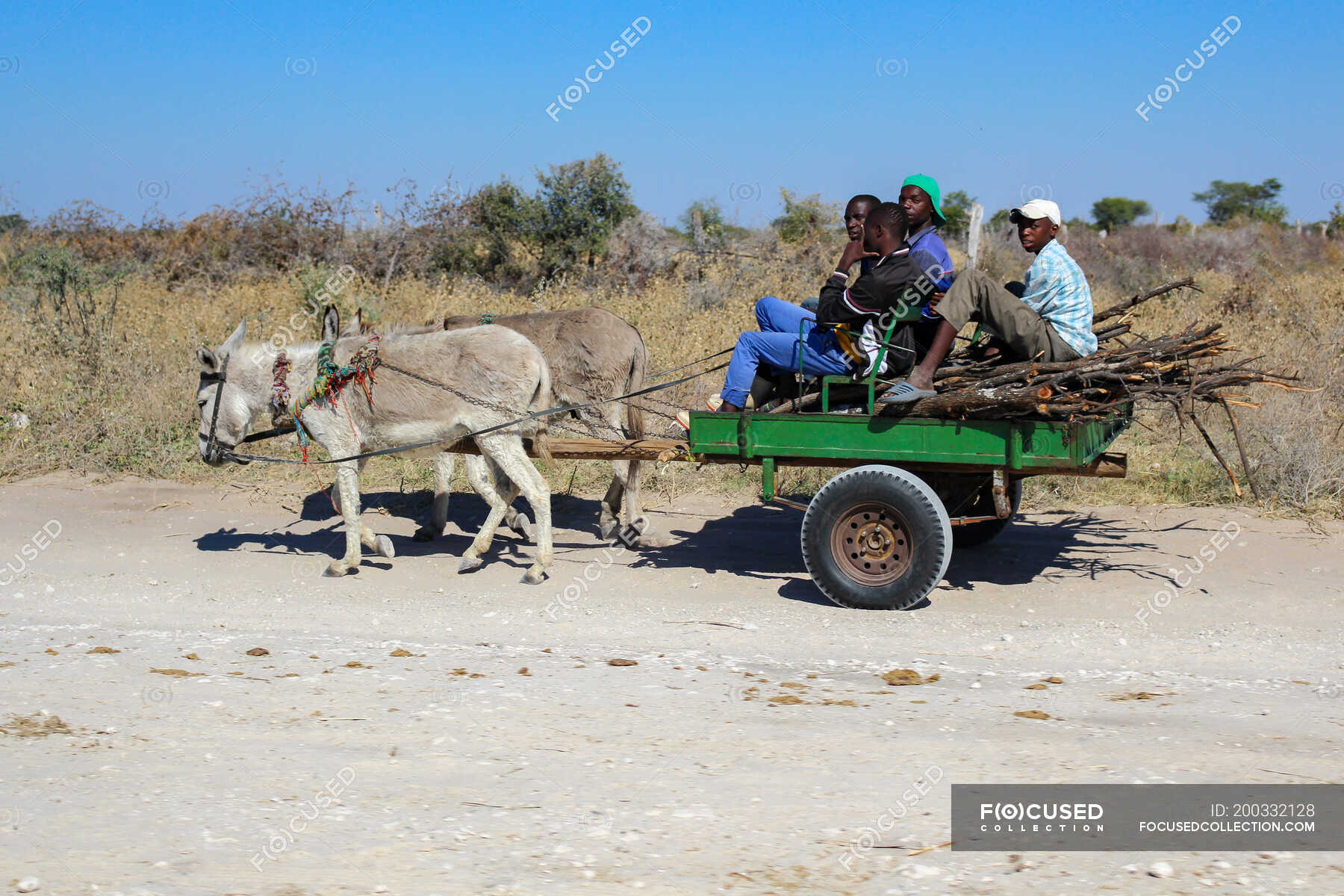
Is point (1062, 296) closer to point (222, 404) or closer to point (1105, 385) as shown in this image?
point (1105, 385)

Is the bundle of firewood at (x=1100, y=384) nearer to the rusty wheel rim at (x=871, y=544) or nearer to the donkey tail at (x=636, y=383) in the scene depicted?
the rusty wheel rim at (x=871, y=544)

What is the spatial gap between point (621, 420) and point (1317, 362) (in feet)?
23.4

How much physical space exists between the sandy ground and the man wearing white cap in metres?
1.48

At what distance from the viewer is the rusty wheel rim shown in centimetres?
660

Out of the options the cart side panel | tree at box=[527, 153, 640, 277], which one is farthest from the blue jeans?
tree at box=[527, 153, 640, 277]

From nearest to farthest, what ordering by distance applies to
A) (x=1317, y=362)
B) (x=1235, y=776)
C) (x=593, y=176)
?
(x=1235, y=776) → (x=1317, y=362) → (x=593, y=176)

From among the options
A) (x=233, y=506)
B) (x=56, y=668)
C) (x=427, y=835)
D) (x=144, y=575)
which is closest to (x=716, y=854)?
(x=427, y=835)

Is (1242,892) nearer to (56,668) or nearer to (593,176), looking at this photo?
(56,668)

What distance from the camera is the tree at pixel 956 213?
2572cm

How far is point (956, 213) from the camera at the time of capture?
28.4 metres

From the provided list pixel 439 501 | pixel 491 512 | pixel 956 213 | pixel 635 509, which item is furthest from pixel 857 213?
pixel 956 213

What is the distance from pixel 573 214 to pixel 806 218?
184 inches

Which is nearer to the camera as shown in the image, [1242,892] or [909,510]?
[1242,892]

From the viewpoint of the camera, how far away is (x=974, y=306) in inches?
257
